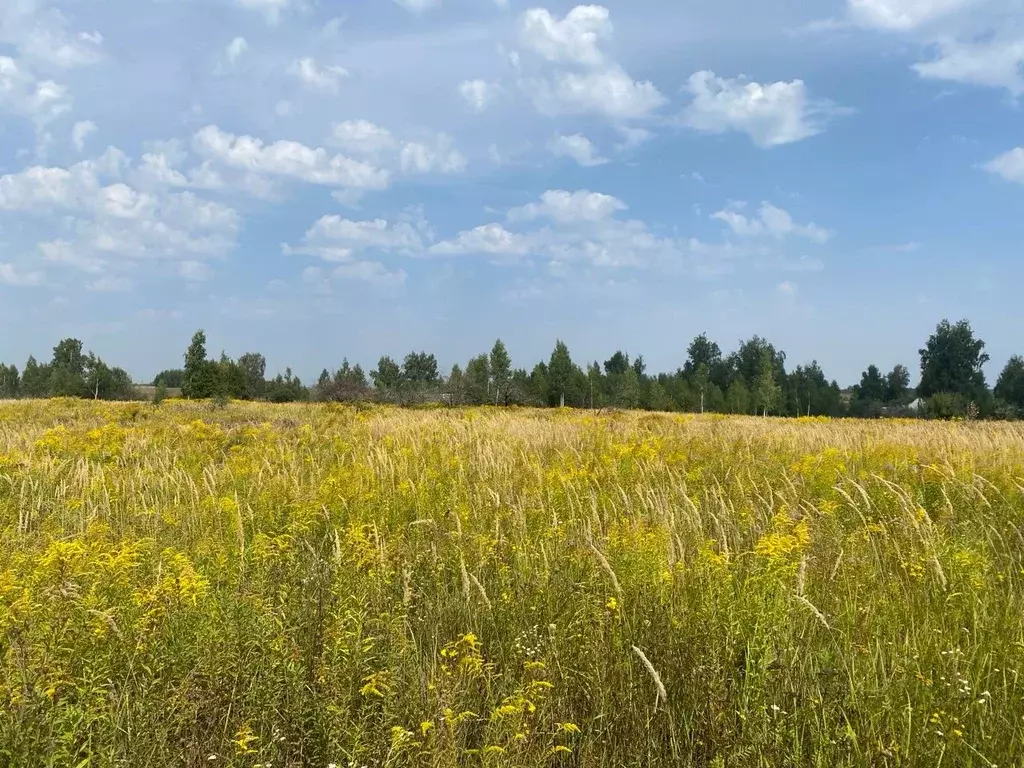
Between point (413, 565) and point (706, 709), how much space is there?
1.85 meters

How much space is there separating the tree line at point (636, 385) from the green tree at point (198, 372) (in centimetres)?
14

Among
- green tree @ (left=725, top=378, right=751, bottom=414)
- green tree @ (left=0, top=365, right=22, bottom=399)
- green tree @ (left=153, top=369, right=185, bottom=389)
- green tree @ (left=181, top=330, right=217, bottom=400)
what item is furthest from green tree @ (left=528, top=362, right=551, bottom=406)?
green tree @ (left=153, top=369, right=185, bottom=389)

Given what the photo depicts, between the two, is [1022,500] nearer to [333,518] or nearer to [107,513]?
[333,518]

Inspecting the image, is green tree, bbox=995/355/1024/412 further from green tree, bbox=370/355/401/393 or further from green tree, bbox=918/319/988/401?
green tree, bbox=370/355/401/393

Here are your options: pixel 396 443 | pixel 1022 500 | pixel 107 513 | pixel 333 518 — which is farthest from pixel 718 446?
pixel 107 513

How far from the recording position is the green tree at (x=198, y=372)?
56.0m

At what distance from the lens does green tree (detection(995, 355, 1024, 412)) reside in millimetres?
75000

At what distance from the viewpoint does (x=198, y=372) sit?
59750mm

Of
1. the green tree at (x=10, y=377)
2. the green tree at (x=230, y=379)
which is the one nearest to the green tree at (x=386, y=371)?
the green tree at (x=230, y=379)

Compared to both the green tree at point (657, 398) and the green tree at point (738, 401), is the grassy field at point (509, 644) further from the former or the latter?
the green tree at point (738, 401)

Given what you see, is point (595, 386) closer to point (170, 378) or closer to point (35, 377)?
A: point (35, 377)

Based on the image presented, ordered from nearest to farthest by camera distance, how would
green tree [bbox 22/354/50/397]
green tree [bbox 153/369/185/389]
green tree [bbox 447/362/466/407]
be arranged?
green tree [bbox 447/362/466/407] < green tree [bbox 22/354/50/397] < green tree [bbox 153/369/185/389]

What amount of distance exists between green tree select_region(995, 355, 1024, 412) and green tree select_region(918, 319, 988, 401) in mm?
4131

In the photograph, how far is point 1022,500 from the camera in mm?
5641
